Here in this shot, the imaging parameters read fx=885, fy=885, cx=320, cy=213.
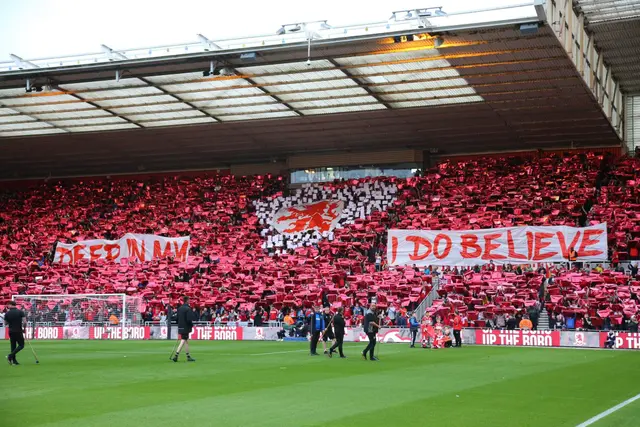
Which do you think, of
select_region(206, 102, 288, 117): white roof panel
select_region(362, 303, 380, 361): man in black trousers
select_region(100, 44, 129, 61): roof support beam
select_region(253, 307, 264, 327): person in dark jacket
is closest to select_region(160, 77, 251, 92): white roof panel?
select_region(206, 102, 288, 117): white roof panel

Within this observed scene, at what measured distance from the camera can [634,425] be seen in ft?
41.2

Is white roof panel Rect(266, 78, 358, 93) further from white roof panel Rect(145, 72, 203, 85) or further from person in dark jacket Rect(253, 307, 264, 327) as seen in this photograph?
person in dark jacket Rect(253, 307, 264, 327)

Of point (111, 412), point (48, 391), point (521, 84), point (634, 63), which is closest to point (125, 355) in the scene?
point (48, 391)

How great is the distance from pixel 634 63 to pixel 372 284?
58.0 ft

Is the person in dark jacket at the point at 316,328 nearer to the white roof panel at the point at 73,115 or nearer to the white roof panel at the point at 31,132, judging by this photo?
the white roof panel at the point at 73,115

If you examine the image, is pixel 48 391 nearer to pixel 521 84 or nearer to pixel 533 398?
pixel 533 398

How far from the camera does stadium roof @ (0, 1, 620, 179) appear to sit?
35312 mm

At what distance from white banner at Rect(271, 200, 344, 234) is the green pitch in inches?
964

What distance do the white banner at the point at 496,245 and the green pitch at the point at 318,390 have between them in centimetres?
1526

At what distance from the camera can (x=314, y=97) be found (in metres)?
42.8

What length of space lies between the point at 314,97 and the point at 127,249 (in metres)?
17.4

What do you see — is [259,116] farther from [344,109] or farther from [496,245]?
[496,245]

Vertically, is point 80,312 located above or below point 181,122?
below

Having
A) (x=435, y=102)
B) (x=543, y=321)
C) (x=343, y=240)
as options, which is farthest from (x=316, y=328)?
(x=343, y=240)
